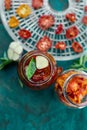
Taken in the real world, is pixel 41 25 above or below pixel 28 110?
above

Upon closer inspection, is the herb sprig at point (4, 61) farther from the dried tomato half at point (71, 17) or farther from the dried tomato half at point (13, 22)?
the dried tomato half at point (71, 17)

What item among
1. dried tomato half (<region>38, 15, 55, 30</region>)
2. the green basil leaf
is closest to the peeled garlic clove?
the green basil leaf

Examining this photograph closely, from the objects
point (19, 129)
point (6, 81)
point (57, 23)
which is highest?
point (57, 23)

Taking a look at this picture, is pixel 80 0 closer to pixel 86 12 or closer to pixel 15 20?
pixel 86 12

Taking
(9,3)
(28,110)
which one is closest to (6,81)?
(28,110)

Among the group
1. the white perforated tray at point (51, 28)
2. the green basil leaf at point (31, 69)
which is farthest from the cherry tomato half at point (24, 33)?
the green basil leaf at point (31, 69)

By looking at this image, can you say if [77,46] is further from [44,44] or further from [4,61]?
[4,61]
